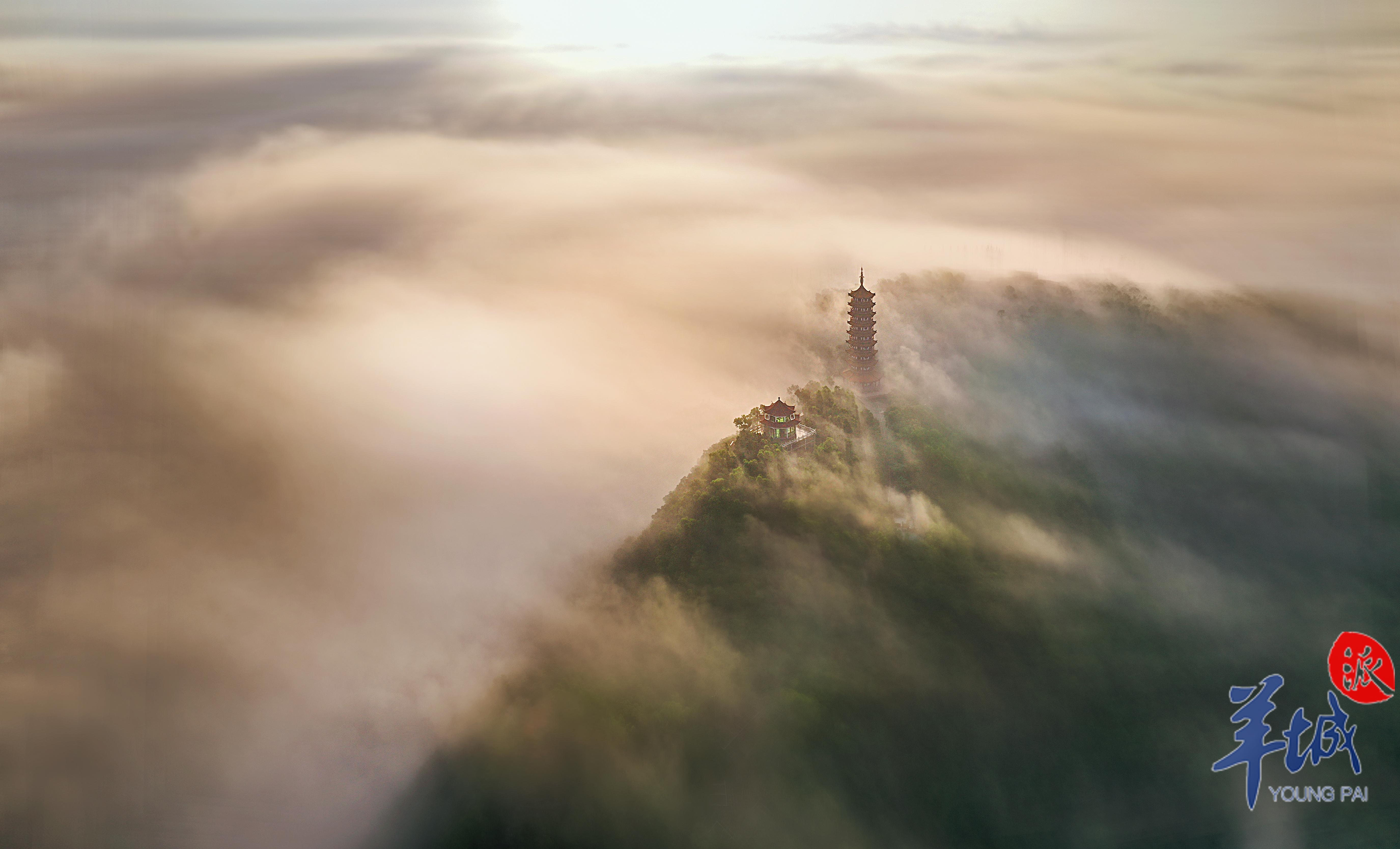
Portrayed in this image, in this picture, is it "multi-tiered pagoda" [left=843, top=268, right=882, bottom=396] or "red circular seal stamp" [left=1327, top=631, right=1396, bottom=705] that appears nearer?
"red circular seal stamp" [left=1327, top=631, right=1396, bottom=705]

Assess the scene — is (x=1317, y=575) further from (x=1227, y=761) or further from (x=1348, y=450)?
(x=1227, y=761)

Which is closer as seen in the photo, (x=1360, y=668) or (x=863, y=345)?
(x=1360, y=668)

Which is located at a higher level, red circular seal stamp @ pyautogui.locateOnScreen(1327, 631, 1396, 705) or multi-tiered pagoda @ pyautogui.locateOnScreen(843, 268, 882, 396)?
multi-tiered pagoda @ pyautogui.locateOnScreen(843, 268, 882, 396)

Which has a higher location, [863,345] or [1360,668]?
[863,345]

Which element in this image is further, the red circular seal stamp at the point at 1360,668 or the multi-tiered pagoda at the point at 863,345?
the multi-tiered pagoda at the point at 863,345
